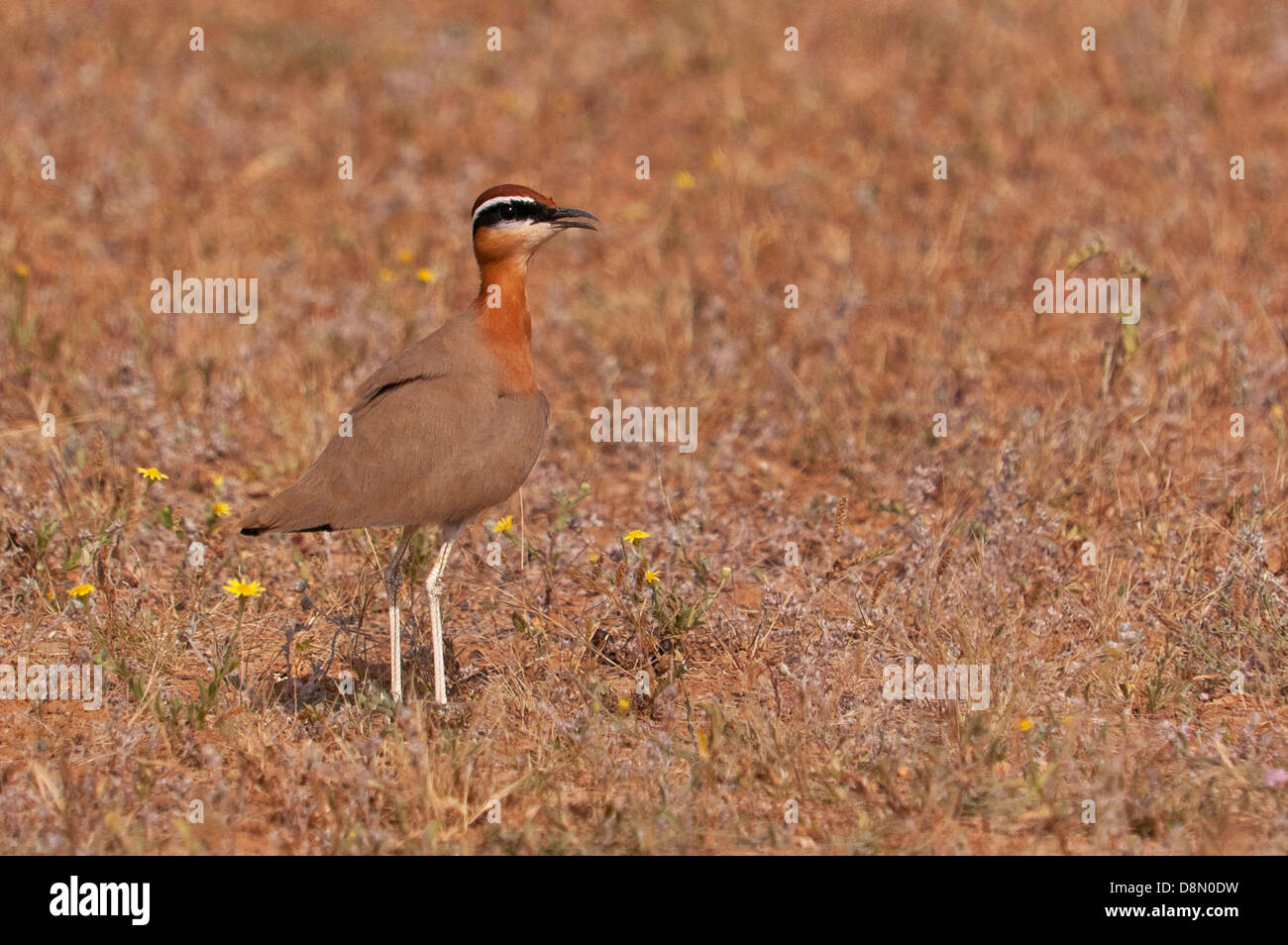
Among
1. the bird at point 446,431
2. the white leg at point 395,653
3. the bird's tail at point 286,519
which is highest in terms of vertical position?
the bird at point 446,431

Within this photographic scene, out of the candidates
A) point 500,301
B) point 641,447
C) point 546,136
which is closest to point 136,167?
point 546,136

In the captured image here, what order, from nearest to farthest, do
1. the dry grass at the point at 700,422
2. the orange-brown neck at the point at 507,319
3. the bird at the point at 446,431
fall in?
Result: 1. the dry grass at the point at 700,422
2. the bird at the point at 446,431
3. the orange-brown neck at the point at 507,319

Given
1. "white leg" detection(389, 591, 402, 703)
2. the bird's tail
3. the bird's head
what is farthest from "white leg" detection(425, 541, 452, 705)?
the bird's head

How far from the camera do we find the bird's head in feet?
20.2

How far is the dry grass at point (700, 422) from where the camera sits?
206 inches

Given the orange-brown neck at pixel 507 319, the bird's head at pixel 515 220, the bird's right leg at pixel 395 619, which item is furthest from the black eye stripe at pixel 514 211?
the bird's right leg at pixel 395 619

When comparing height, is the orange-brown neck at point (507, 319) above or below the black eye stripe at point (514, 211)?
below

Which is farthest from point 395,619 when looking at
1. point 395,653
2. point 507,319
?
point 507,319

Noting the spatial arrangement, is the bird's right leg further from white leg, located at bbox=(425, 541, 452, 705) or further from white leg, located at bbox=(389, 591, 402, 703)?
white leg, located at bbox=(425, 541, 452, 705)

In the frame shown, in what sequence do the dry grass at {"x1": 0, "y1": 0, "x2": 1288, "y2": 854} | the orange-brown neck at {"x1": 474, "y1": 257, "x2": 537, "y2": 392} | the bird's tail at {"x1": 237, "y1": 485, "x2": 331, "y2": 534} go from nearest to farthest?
the dry grass at {"x1": 0, "y1": 0, "x2": 1288, "y2": 854} < the bird's tail at {"x1": 237, "y1": 485, "x2": 331, "y2": 534} < the orange-brown neck at {"x1": 474, "y1": 257, "x2": 537, "y2": 392}

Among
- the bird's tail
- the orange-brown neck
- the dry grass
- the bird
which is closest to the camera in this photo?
the dry grass

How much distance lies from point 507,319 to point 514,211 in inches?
17.0

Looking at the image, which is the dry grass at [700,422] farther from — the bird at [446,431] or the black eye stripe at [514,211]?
the black eye stripe at [514,211]

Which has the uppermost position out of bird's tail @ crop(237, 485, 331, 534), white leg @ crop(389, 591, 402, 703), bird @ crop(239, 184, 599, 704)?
bird @ crop(239, 184, 599, 704)
